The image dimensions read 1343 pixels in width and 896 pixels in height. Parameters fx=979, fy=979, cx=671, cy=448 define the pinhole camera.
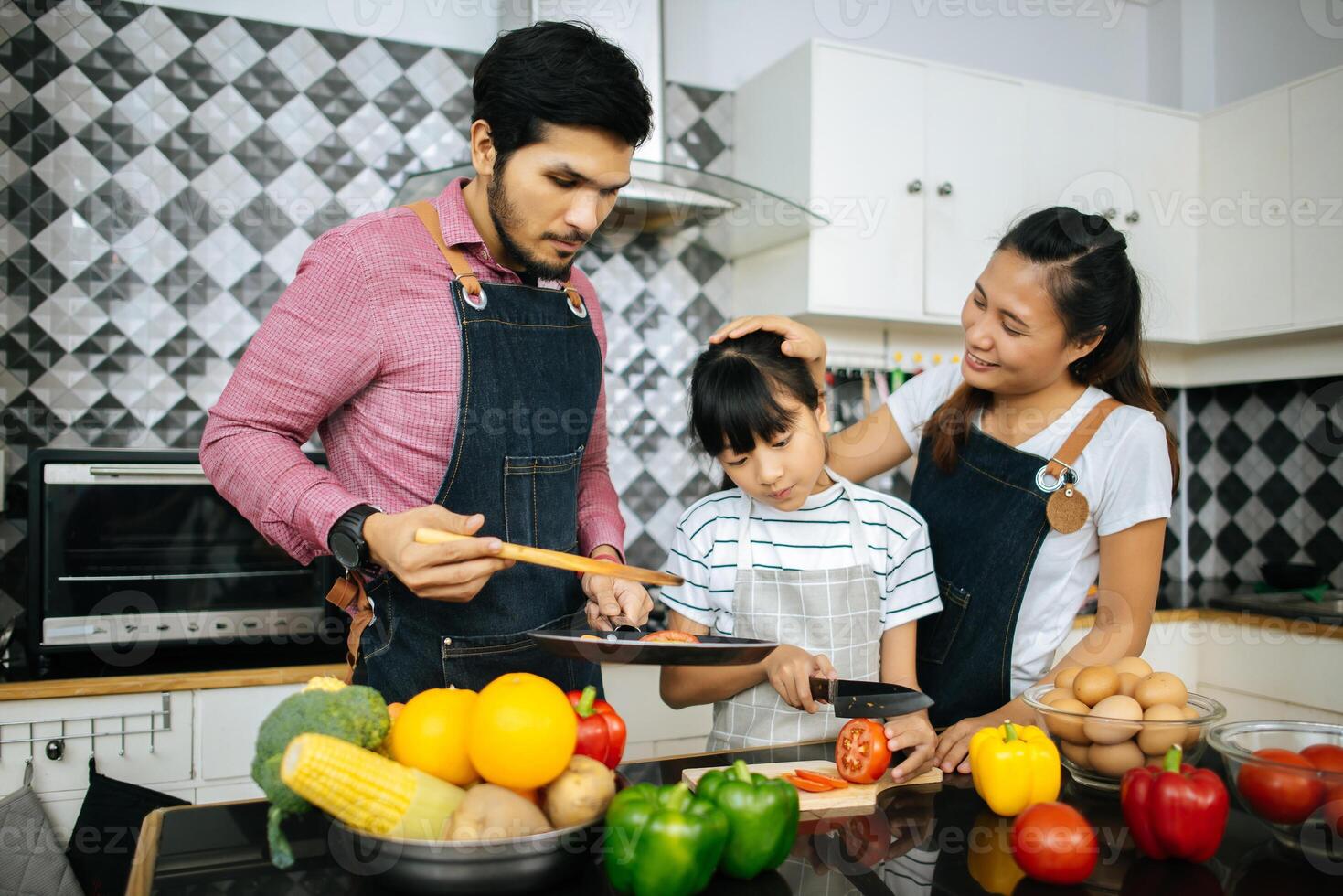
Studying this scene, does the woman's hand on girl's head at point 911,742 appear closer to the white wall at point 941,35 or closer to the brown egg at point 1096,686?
the brown egg at point 1096,686

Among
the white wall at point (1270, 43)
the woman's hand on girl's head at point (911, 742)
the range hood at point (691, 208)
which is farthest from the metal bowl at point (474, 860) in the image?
the white wall at point (1270, 43)

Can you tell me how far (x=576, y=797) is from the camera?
771mm

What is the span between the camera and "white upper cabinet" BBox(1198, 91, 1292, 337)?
2799 mm

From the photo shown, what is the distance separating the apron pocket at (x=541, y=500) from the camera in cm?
138

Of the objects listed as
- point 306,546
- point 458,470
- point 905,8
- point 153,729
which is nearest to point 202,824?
point 306,546

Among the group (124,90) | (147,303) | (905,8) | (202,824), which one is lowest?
(202,824)

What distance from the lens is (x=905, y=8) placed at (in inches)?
121

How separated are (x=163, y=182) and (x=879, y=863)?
2.27 meters

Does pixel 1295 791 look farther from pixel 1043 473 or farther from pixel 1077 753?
pixel 1043 473

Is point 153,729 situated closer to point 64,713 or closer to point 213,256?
point 64,713

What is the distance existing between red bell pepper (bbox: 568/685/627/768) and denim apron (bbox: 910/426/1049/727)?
2.49ft

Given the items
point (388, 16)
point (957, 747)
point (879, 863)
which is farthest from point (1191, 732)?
point (388, 16)

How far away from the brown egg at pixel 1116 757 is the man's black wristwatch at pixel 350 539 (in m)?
0.83

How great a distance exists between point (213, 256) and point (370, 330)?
1.35 meters
